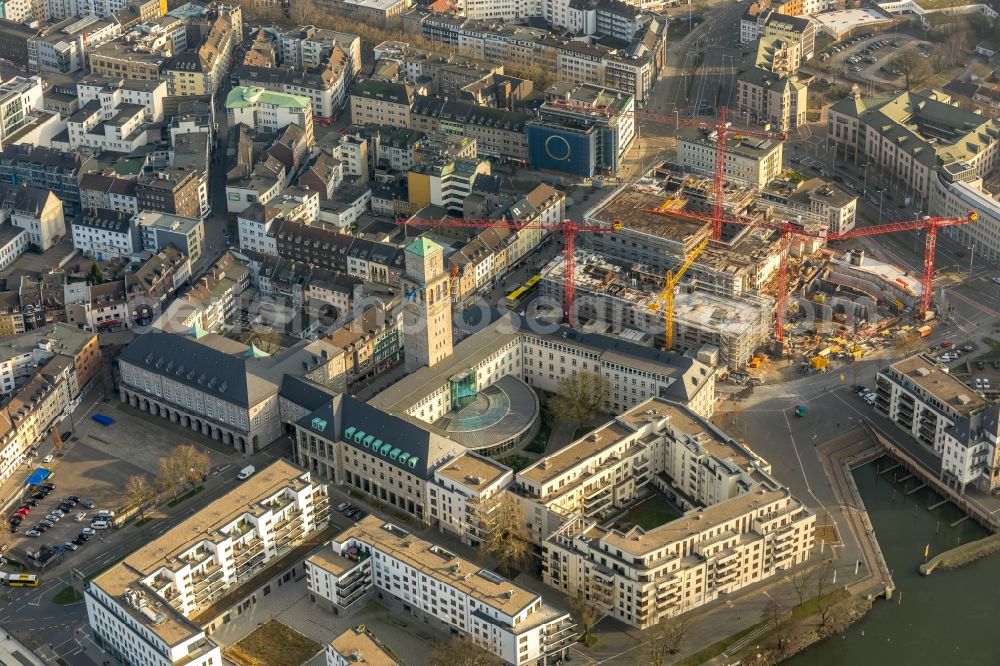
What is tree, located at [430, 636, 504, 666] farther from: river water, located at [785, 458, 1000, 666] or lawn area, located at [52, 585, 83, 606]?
lawn area, located at [52, 585, 83, 606]

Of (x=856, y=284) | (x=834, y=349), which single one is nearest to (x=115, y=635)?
(x=834, y=349)

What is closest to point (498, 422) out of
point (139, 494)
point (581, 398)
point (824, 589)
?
point (581, 398)

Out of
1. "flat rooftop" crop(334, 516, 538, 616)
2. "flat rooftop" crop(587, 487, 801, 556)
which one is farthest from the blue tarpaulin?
"flat rooftop" crop(587, 487, 801, 556)

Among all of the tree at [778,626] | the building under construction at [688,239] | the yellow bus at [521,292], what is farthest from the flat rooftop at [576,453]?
the yellow bus at [521,292]

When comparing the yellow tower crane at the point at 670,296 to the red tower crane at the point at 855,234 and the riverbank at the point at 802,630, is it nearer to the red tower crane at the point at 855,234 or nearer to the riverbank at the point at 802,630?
the red tower crane at the point at 855,234

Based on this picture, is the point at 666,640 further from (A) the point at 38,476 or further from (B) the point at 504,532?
(A) the point at 38,476

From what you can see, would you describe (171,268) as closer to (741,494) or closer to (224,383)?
(224,383)
